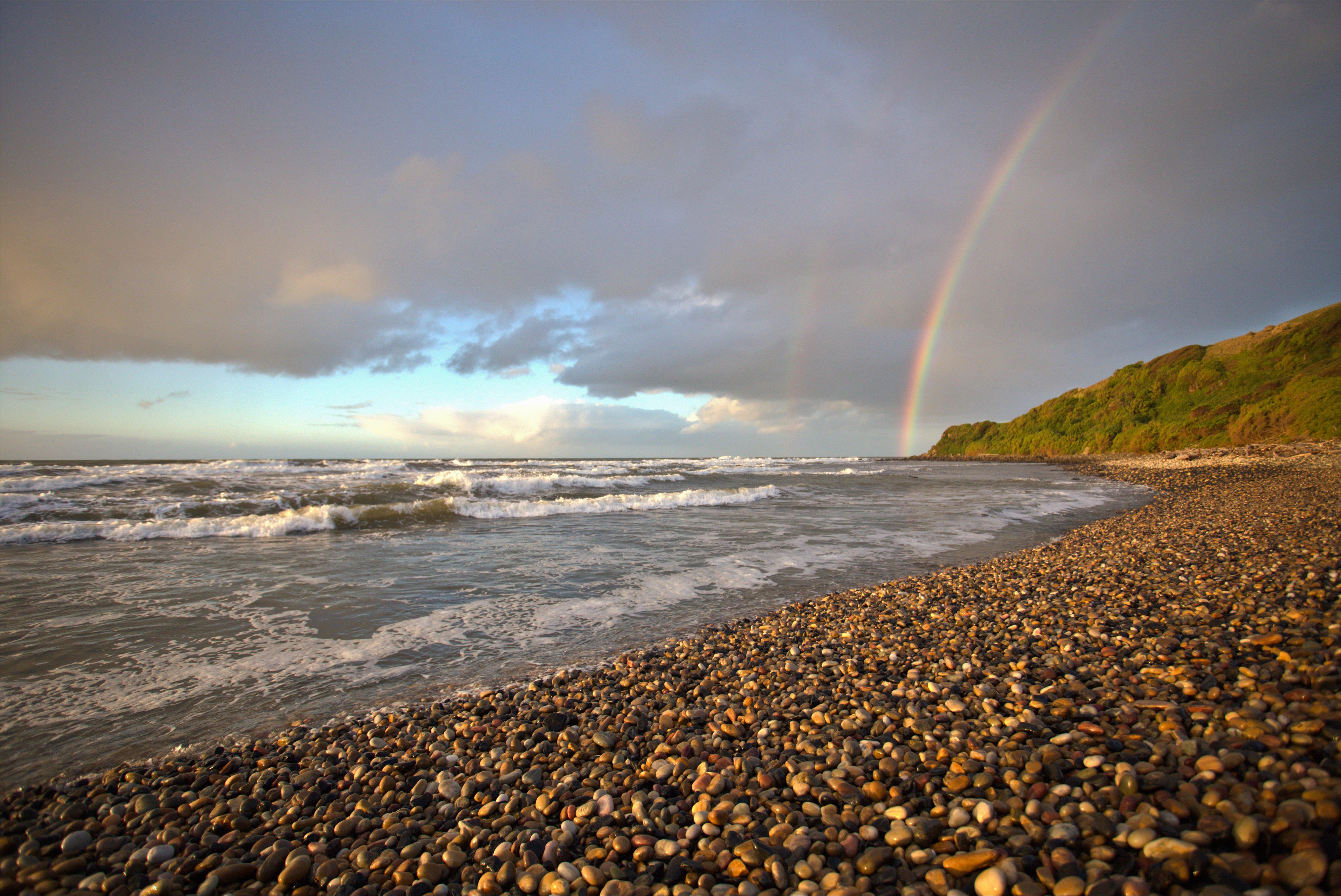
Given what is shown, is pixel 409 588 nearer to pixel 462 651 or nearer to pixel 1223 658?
pixel 462 651

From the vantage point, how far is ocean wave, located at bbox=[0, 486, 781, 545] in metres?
14.6

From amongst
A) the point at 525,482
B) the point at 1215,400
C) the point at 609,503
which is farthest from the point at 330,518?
the point at 1215,400

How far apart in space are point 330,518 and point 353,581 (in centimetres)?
883

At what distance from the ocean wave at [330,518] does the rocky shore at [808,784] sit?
1439 cm

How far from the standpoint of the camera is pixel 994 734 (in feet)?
12.0

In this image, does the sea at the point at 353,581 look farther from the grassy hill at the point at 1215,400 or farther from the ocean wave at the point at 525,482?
the grassy hill at the point at 1215,400

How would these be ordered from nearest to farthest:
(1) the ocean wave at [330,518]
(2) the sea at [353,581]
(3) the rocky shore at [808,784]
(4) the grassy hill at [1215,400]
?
(3) the rocky shore at [808,784], (2) the sea at [353,581], (1) the ocean wave at [330,518], (4) the grassy hill at [1215,400]

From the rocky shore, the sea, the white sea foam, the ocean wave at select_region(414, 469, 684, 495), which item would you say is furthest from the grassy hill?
the rocky shore

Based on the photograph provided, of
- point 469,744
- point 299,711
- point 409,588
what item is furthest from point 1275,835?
point 409,588

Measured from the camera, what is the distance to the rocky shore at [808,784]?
8.32ft

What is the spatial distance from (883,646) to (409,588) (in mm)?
8259

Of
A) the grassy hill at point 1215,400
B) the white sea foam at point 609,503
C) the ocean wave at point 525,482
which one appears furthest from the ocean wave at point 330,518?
the grassy hill at point 1215,400

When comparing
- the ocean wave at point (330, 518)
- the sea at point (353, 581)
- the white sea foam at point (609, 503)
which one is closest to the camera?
the sea at point (353, 581)

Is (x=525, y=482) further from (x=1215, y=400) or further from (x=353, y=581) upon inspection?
(x=1215, y=400)
